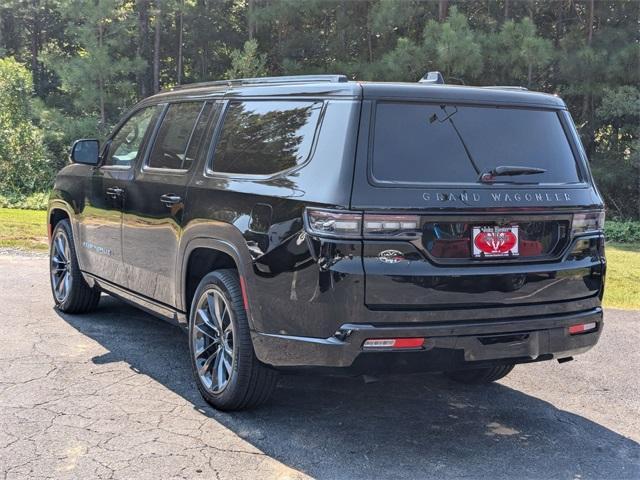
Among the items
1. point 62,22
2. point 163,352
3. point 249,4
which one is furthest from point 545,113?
point 62,22

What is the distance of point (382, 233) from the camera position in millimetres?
3512

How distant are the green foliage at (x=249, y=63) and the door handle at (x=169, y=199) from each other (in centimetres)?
1876

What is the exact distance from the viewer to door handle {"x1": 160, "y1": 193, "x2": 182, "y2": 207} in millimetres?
4802

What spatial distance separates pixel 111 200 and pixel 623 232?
54.2 ft

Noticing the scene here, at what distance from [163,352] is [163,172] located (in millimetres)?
1457

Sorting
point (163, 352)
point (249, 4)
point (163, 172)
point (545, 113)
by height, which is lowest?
point (163, 352)

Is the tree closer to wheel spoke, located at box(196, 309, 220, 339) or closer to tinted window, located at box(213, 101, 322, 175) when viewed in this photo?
tinted window, located at box(213, 101, 322, 175)

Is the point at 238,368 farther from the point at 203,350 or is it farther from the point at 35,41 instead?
the point at 35,41

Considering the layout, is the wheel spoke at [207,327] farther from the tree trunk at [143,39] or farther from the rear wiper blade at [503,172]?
the tree trunk at [143,39]

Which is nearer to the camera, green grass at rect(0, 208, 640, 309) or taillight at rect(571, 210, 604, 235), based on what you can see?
taillight at rect(571, 210, 604, 235)

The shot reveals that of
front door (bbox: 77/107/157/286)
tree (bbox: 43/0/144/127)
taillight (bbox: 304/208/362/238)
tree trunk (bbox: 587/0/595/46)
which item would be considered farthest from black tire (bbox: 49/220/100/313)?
tree (bbox: 43/0/144/127)

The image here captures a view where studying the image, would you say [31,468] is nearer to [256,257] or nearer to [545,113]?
[256,257]

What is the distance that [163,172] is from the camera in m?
5.09

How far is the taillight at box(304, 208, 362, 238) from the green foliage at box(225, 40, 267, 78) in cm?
2021
